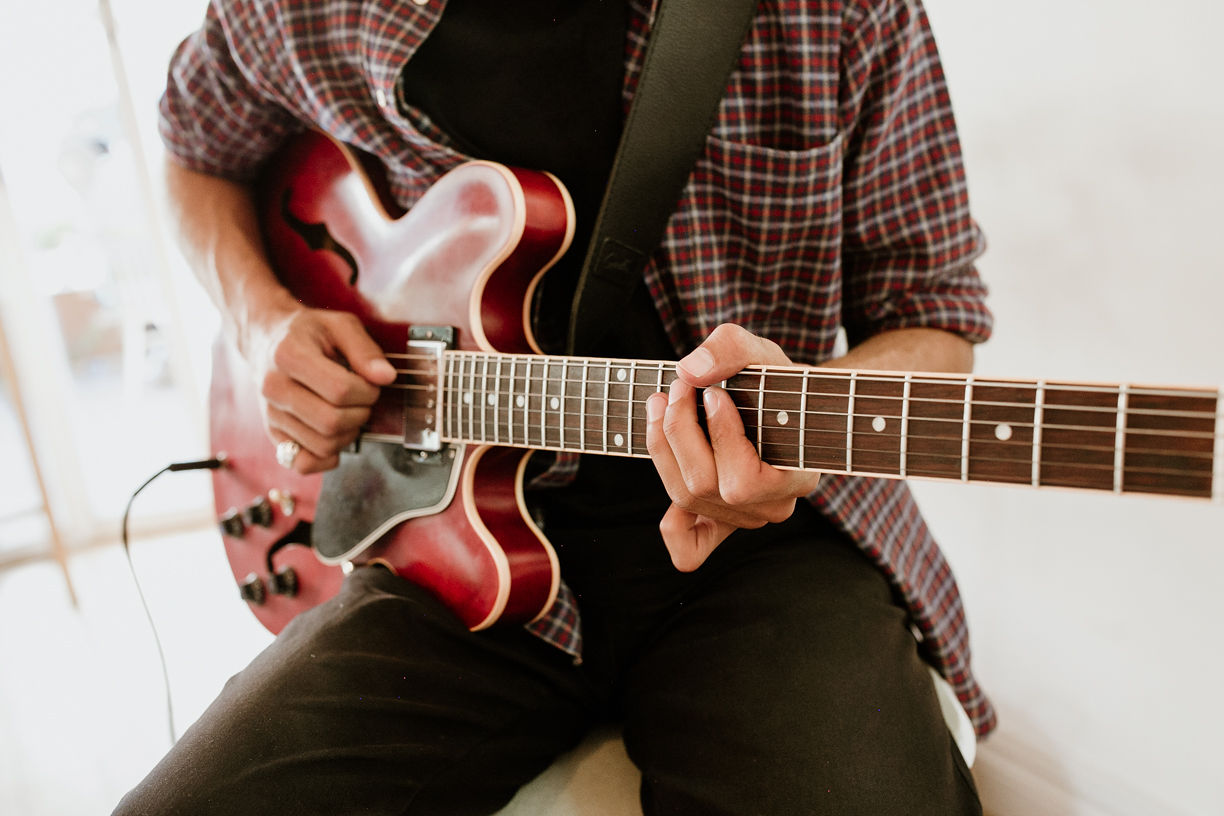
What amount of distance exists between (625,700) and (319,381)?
0.41m

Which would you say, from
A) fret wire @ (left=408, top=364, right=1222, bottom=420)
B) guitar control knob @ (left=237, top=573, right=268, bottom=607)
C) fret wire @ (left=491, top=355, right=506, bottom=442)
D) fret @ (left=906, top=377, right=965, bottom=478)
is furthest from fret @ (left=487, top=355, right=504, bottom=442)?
guitar control knob @ (left=237, top=573, right=268, bottom=607)

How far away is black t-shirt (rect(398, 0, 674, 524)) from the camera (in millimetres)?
623

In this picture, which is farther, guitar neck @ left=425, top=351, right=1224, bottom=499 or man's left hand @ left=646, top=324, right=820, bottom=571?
man's left hand @ left=646, top=324, right=820, bottom=571

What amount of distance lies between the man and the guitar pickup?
4 centimetres

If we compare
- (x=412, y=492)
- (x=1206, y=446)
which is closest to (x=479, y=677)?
(x=412, y=492)

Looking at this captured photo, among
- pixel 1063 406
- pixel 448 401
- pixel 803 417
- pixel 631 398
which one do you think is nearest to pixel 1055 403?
pixel 1063 406

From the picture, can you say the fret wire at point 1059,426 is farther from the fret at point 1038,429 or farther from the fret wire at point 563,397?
the fret wire at point 563,397

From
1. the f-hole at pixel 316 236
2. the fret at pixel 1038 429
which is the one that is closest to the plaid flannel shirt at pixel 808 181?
the f-hole at pixel 316 236

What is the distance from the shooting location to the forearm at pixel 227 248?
0.80 metres

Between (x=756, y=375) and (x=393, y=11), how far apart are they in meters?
0.50

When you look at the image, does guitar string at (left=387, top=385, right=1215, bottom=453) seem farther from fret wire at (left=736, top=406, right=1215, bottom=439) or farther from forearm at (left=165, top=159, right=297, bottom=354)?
forearm at (left=165, top=159, right=297, bottom=354)

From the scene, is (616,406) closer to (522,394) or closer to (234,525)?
(522,394)

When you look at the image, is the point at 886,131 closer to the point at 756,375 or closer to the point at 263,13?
the point at 756,375

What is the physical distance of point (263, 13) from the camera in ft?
2.47
